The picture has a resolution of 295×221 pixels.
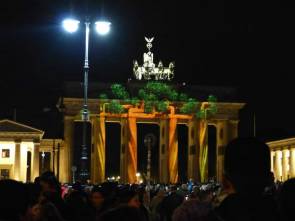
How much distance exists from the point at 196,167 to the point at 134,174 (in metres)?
8.54

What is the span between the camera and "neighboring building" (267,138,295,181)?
348 ft

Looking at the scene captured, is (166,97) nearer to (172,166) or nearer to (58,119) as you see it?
(172,166)

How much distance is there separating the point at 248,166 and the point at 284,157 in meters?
107

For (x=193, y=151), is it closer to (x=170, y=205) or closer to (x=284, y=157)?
(x=284, y=157)

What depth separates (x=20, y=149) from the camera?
3883 inches

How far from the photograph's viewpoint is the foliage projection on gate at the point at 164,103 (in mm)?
93238

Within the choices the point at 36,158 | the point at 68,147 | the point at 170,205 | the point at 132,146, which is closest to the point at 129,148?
the point at 132,146

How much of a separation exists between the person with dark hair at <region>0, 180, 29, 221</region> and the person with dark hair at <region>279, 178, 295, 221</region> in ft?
6.12

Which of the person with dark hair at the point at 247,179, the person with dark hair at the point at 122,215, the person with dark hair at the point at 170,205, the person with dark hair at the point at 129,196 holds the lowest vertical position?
the person with dark hair at the point at 170,205

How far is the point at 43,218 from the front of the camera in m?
9.74

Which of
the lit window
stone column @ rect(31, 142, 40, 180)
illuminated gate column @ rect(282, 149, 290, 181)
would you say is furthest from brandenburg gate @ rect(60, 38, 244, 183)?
illuminated gate column @ rect(282, 149, 290, 181)

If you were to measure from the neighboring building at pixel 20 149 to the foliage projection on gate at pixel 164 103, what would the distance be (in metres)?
9.19

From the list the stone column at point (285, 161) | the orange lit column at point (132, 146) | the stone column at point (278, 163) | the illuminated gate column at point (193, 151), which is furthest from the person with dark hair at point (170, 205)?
the stone column at point (278, 163)

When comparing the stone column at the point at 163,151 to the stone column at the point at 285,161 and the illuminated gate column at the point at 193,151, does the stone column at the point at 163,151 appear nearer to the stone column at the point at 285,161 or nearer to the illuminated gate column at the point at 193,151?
the illuminated gate column at the point at 193,151
